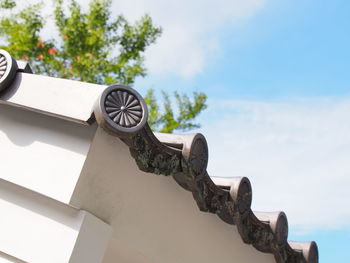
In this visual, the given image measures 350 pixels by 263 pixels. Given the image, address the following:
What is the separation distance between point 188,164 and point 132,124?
349 mm

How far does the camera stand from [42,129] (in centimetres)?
219

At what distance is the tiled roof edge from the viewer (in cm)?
189

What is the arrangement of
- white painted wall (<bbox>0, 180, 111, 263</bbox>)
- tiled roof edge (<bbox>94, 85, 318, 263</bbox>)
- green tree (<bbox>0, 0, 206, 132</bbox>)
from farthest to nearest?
1. green tree (<bbox>0, 0, 206, 132</bbox>)
2. white painted wall (<bbox>0, 180, 111, 263</bbox>)
3. tiled roof edge (<bbox>94, 85, 318, 263</bbox>)

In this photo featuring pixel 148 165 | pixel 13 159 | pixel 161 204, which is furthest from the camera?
pixel 161 204

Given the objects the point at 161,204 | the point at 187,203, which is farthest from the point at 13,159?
the point at 187,203

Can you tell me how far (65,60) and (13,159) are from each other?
1318 centimetres

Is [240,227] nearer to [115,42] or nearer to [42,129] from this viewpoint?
[42,129]

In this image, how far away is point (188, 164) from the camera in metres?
2.13

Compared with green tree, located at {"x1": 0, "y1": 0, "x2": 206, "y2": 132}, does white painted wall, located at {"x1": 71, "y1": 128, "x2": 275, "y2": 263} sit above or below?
below

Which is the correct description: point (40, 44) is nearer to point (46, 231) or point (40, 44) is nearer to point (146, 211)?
point (146, 211)

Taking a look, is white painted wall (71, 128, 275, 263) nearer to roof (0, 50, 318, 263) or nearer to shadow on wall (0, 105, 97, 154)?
shadow on wall (0, 105, 97, 154)

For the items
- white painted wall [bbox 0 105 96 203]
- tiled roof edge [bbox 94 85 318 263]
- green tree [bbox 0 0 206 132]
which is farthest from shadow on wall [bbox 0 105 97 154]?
green tree [bbox 0 0 206 132]

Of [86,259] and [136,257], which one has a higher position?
[136,257]

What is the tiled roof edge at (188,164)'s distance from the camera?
1892mm
